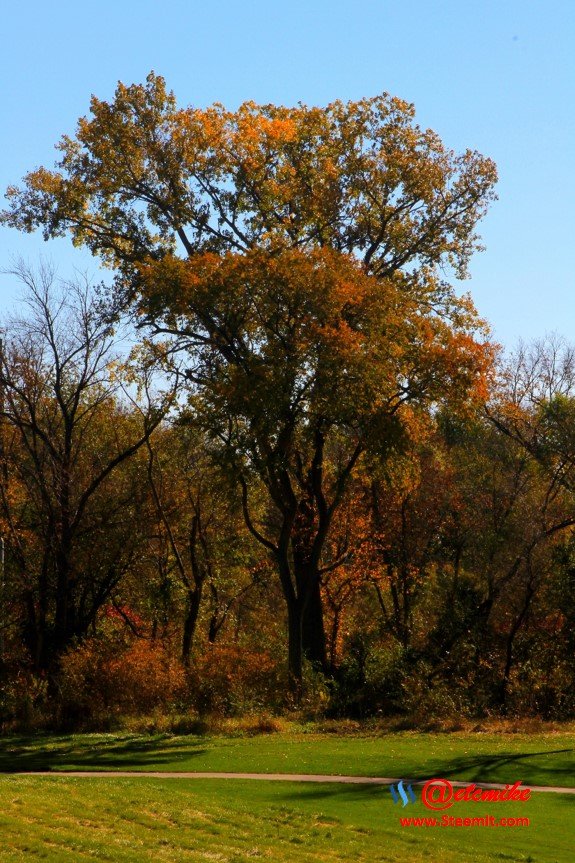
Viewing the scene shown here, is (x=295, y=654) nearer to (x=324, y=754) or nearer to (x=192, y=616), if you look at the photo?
(x=324, y=754)

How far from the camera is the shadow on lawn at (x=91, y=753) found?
67.5ft

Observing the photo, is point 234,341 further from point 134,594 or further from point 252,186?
point 134,594

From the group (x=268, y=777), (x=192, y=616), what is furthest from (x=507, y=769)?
(x=192, y=616)

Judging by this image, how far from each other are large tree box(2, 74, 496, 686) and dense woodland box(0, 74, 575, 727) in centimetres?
8

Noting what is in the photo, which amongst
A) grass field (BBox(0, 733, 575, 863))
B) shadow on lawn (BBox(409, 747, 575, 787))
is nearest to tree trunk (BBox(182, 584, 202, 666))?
grass field (BBox(0, 733, 575, 863))

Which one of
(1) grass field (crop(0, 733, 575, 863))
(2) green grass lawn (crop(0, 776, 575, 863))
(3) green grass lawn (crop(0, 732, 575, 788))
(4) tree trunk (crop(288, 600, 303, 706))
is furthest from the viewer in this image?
(4) tree trunk (crop(288, 600, 303, 706))

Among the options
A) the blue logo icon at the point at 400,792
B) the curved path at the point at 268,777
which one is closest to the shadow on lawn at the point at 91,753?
the curved path at the point at 268,777

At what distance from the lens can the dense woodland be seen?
2712 centimetres

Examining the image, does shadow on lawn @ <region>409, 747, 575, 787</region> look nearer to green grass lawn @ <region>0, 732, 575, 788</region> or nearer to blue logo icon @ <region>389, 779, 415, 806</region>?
green grass lawn @ <region>0, 732, 575, 788</region>

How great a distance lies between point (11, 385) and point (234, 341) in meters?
7.06

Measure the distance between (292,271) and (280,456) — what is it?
454 centimetres

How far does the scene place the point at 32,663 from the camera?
31.9m

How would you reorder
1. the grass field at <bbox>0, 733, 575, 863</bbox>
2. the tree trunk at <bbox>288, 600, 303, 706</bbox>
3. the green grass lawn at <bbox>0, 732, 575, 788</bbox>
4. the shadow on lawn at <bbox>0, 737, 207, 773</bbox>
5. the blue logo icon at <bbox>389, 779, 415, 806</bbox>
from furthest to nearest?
1. the tree trunk at <bbox>288, 600, 303, 706</bbox>
2. the shadow on lawn at <bbox>0, 737, 207, 773</bbox>
3. the green grass lawn at <bbox>0, 732, 575, 788</bbox>
4. the blue logo icon at <bbox>389, 779, 415, 806</bbox>
5. the grass field at <bbox>0, 733, 575, 863</bbox>

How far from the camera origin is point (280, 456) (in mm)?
27141
